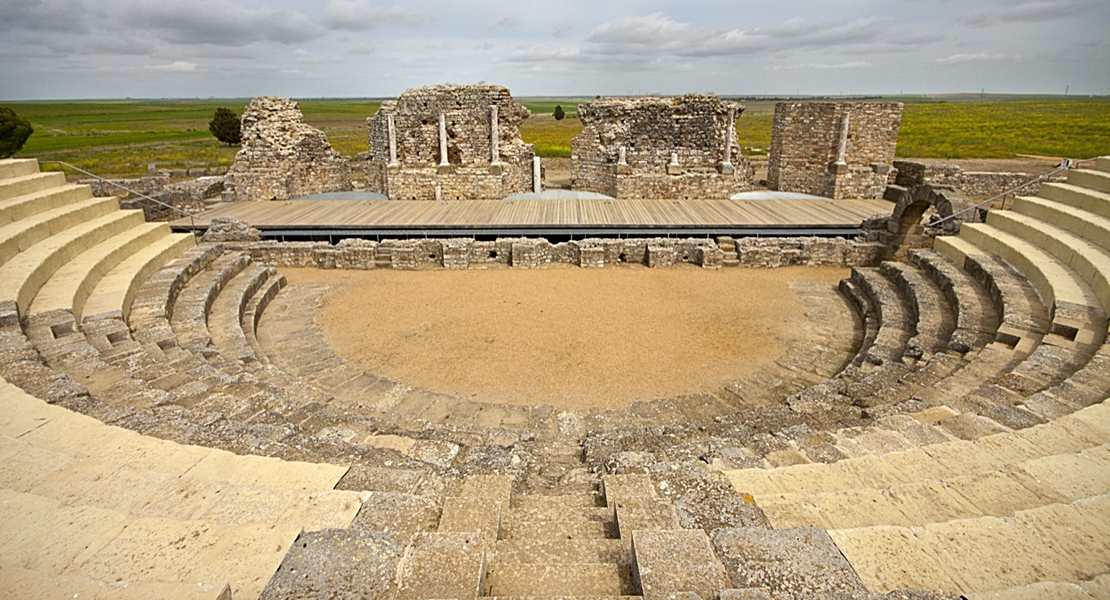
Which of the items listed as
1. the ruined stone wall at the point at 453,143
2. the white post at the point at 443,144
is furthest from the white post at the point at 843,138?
the white post at the point at 443,144

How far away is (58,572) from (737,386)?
7020mm

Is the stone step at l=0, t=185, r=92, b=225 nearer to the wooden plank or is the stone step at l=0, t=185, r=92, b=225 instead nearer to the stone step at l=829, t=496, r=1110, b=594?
the wooden plank

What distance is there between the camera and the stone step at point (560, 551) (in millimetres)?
3191

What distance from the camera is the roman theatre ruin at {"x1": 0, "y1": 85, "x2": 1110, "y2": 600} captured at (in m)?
2.93

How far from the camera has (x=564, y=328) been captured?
9672mm

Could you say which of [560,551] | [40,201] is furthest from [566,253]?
[560,551]

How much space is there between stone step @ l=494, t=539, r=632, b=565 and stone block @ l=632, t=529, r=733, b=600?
253mm

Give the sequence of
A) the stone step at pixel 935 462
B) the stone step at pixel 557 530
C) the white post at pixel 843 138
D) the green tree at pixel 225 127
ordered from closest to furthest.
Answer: the stone step at pixel 557 530, the stone step at pixel 935 462, the white post at pixel 843 138, the green tree at pixel 225 127

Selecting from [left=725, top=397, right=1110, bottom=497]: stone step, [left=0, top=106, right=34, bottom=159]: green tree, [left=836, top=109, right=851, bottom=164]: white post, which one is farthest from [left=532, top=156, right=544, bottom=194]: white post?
[left=0, top=106, right=34, bottom=159]: green tree

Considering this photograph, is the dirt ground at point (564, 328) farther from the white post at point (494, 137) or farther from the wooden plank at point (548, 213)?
the white post at point (494, 137)

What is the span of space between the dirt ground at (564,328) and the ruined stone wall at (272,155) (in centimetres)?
634

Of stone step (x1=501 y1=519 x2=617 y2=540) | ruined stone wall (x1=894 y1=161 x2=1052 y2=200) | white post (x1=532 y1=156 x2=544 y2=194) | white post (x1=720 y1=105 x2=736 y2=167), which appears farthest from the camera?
white post (x1=532 y1=156 x2=544 y2=194)

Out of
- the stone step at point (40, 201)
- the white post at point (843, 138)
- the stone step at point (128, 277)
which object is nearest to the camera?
the stone step at point (128, 277)

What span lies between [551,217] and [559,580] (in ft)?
41.8
